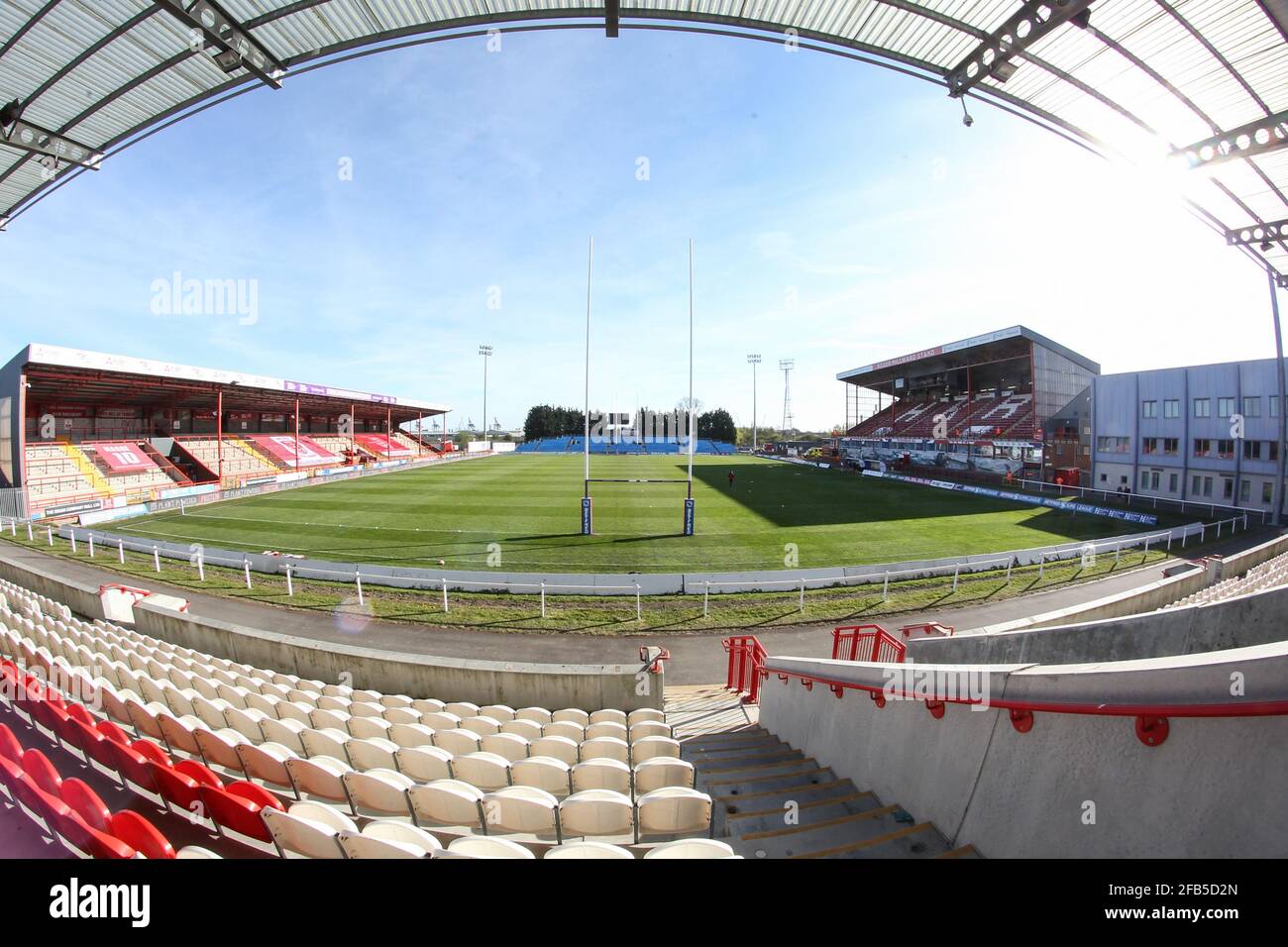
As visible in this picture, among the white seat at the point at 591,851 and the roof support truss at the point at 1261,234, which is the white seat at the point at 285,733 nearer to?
the white seat at the point at 591,851

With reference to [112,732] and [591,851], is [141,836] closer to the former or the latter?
[591,851]

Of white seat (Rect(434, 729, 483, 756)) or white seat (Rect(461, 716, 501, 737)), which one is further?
white seat (Rect(461, 716, 501, 737))

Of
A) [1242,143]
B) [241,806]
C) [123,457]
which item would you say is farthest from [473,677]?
[123,457]

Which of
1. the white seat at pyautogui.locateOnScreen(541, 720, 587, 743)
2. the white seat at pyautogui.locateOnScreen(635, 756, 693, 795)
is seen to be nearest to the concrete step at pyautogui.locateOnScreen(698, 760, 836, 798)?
the white seat at pyautogui.locateOnScreen(635, 756, 693, 795)

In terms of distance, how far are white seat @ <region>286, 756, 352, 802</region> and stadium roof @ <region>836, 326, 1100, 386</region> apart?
58015 mm

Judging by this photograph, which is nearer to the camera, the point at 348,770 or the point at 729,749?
the point at 348,770

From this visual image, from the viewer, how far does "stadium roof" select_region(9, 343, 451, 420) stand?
25734 millimetres

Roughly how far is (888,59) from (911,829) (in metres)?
9.82

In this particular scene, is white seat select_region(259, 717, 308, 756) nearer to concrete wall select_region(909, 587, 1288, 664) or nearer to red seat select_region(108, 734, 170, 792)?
red seat select_region(108, 734, 170, 792)

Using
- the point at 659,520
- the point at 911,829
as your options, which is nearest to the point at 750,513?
the point at 659,520

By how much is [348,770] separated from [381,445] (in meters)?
71.8

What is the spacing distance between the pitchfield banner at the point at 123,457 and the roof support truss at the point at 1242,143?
175 feet

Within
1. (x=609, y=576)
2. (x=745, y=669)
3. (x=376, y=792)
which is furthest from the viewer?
(x=609, y=576)

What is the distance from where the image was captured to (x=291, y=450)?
169 ft
